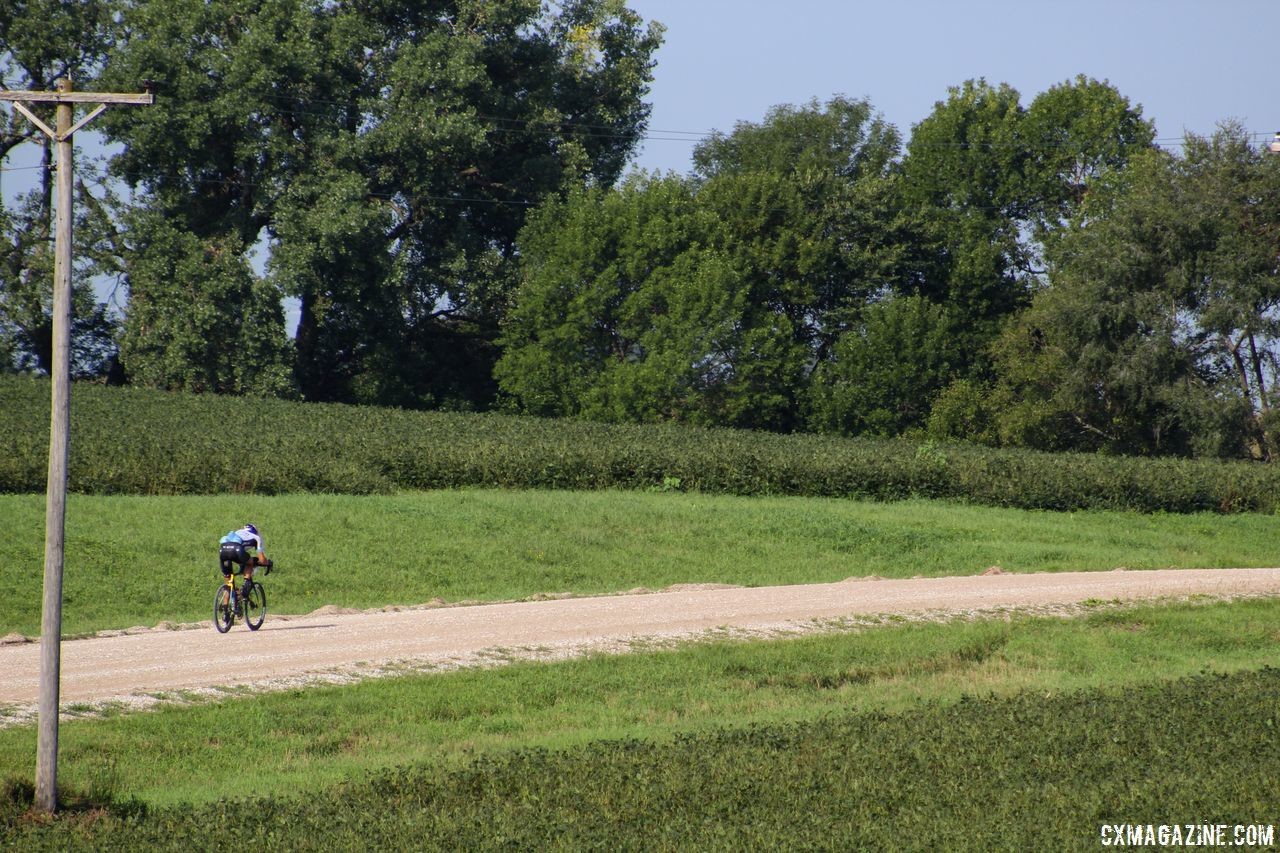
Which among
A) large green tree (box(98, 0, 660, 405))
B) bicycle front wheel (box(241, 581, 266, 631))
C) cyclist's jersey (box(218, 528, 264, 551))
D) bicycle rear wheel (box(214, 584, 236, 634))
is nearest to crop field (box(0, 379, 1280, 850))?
bicycle rear wheel (box(214, 584, 236, 634))

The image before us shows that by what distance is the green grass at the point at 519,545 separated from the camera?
73.5 ft

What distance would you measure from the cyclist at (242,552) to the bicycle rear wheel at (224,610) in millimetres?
254

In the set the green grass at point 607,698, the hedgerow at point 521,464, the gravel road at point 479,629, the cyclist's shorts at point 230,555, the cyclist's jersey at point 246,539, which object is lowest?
the green grass at point 607,698

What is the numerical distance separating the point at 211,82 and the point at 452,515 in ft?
98.0

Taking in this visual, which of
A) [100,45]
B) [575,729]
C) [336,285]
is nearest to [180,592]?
[575,729]

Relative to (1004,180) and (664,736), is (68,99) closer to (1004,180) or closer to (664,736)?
(664,736)

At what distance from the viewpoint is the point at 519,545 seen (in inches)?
1079

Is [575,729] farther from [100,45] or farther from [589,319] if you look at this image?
[100,45]

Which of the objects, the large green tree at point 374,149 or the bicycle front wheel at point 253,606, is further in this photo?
the large green tree at point 374,149

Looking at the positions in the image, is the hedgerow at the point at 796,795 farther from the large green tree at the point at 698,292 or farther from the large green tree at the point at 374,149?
the large green tree at the point at 698,292

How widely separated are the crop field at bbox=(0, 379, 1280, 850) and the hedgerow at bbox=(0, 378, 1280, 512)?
0.35 ft

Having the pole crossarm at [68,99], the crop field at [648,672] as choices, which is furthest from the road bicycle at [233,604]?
the pole crossarm at [68,99]

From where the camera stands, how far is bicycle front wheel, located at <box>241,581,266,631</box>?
57.8ft

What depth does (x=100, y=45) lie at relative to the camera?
5516 centimetres
